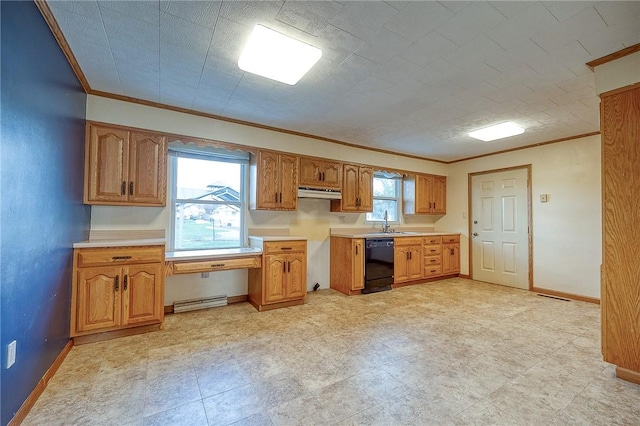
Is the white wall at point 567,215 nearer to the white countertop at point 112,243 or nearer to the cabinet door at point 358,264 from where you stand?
the cabinet door at point 358,264

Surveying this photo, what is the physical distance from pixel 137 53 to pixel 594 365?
448cm

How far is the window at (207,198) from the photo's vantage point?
361 cm

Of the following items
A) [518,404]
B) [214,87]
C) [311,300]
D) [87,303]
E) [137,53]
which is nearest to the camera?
[518,404]

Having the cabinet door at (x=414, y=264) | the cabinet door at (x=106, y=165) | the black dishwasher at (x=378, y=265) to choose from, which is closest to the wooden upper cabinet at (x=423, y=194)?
the cabinet door at (x=414, y=264)

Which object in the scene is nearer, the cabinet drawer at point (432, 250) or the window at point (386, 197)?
the cabinet drawer at point (432, 250)

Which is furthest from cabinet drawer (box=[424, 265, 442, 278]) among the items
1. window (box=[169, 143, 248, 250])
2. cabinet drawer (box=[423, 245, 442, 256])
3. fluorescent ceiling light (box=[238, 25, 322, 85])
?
fluorescent ceiling light (box=[238, 25, 322, 85])

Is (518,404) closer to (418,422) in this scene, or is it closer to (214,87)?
(418,422)

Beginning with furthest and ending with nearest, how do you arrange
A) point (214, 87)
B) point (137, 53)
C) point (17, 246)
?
point (214, 87) → point (137, 53) → point (17, 246)

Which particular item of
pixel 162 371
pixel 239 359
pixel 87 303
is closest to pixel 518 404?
pixel 239 359

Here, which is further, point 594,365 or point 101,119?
point 101,119

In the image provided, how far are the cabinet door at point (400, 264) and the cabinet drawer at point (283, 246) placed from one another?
1837 millimetres

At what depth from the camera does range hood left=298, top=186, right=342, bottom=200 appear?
13.6 ft

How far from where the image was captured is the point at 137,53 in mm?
2248

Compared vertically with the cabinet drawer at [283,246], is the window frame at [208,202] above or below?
above
